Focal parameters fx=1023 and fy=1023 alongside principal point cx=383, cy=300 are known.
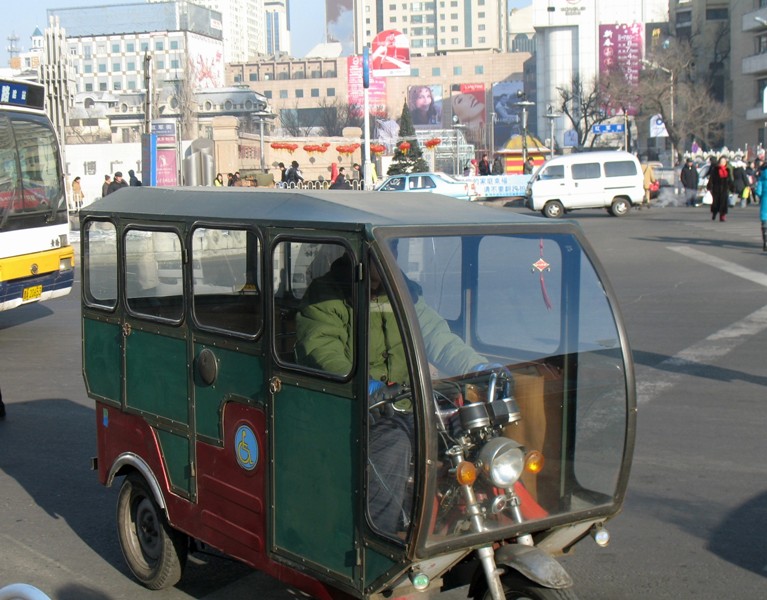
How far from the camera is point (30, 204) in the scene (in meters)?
13.1

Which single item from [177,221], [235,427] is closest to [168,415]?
[235,427]

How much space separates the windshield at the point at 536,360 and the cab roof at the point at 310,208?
0.38 feet

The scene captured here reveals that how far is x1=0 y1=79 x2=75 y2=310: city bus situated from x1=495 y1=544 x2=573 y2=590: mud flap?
10.2m

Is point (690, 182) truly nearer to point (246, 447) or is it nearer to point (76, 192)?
point (76, 192)

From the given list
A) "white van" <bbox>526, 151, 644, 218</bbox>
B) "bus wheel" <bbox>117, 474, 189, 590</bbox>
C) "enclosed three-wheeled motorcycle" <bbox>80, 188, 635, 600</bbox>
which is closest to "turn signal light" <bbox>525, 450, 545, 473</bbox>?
"enclosed three-wheeled motorcycle" <bbox>80, 188, 635, 600</bbox>

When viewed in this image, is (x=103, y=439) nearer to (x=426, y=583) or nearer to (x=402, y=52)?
(x=426, y=583)

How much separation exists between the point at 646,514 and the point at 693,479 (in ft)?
2.57

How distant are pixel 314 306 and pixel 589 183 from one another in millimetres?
31583

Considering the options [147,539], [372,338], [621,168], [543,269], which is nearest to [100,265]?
[147,539]

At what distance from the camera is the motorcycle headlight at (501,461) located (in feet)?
12.5

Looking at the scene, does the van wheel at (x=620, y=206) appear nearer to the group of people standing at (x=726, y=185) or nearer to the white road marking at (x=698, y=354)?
the group of people standing at (x=726, y=185)

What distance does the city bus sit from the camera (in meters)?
12.8

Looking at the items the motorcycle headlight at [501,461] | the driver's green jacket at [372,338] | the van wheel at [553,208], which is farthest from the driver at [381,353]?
the van wheel at [553,208]

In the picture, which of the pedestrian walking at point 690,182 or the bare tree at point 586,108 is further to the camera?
the bare tree at point 586,108
